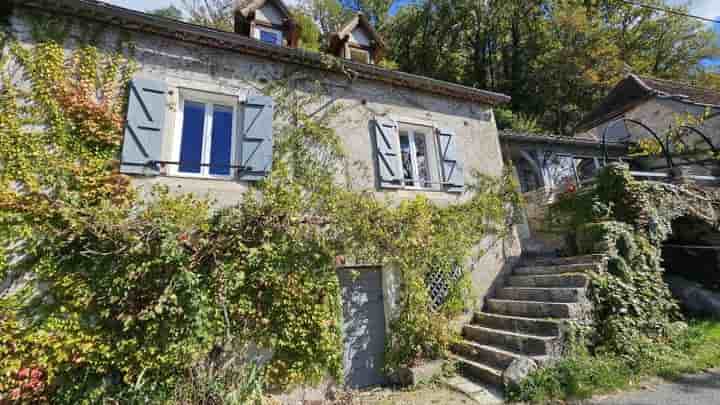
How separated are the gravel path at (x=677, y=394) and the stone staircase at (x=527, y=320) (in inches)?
31.1

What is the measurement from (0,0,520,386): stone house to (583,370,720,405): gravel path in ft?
8.68

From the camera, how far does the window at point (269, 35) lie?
6836 millimetres

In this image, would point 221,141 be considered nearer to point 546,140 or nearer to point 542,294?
point 542,294

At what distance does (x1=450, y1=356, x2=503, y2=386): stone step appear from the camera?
14.7 feet

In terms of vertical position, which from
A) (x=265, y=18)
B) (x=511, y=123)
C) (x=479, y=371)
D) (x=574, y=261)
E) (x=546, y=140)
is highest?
(x=511, y=123)

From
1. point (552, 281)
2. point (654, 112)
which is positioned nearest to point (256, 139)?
point (552, 281)

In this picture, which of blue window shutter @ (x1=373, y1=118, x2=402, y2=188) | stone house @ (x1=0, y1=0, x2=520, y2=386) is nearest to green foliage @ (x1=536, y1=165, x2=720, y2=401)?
stone house @ (x1=0, y1=0, x2=520, y2=386)

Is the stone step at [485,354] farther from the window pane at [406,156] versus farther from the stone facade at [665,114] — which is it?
the stone facade at [665,114]

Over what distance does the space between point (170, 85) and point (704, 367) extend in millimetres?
9535

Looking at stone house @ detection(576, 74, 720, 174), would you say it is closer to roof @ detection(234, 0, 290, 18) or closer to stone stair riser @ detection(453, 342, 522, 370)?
stone stair riser @ detection(453, 342, 522, 370)

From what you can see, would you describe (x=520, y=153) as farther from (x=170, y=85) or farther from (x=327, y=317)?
(x=170, y=85)

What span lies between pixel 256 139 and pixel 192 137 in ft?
3.58

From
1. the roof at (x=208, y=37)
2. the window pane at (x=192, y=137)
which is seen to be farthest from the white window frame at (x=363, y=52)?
the window pane at (x=192, y=137)

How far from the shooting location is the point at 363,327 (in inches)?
210
